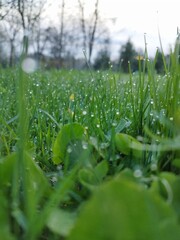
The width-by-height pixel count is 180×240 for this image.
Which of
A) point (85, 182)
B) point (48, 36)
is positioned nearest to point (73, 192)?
point (85, 182)

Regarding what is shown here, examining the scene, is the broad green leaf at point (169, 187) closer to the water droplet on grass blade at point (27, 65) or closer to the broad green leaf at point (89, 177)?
the broad green leaf at point (89, 177)

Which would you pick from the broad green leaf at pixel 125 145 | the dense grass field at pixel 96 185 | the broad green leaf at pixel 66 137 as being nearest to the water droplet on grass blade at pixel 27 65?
the dense grass field at pixel 96 185

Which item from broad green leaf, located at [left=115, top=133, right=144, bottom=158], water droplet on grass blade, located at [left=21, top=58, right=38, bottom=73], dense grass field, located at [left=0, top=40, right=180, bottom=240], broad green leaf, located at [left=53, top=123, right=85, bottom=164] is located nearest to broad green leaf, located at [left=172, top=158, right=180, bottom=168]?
dense grass field, located at [left=0, top=40, right=180, bottom=240]

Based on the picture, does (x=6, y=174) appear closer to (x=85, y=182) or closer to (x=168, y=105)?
(x=85, y=182)

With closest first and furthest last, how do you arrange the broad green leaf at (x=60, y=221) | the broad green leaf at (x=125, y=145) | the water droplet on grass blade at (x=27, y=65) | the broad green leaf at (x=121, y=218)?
the broad green leaf at (x=121, y=218)
the broad green leaf at (x=60, y=221)
the water droplet on grass blade at (x=27, y=65)
the broad green leaf at (x=125, y=145)

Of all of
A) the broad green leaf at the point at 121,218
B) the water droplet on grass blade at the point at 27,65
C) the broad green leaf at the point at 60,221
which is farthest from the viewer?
the water droplet on grass blade at the point at 27,65

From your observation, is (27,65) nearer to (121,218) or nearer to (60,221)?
(60,221)

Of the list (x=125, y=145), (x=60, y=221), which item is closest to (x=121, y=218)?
(x=60, y=221)
